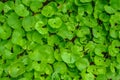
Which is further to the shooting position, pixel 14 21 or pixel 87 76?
pixel 14 21

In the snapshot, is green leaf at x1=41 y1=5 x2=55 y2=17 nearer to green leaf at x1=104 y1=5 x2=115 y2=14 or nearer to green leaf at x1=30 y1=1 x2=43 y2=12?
green leaf at x1=30 y1=1 x2=43 y2=12

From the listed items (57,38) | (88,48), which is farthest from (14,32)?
(88,48)

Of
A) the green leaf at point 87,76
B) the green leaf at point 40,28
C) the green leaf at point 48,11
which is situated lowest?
the green leaf at point 87,76

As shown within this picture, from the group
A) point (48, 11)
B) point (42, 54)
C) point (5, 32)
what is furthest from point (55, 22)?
point (5, 32)

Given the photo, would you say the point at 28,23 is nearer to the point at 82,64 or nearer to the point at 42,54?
the point at 42,54

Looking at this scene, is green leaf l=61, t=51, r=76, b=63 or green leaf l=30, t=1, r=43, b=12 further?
green leaf l=30, t=1, r=43, b=12

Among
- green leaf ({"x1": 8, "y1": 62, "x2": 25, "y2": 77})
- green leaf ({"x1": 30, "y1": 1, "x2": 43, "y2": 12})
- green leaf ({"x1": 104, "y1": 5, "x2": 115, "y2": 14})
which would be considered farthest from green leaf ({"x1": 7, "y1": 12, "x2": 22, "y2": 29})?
green leaf ({"x1": 104, "y1": 5, "x2": 115, "y2": 14})

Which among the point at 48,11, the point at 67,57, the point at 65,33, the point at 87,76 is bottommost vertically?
the point at 87,76

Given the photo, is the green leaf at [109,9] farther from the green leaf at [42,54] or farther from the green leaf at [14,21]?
the green leaf at [14,21]

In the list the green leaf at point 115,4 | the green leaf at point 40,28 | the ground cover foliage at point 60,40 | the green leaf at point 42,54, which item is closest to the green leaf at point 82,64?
the ground cover foliage at point 60,40
